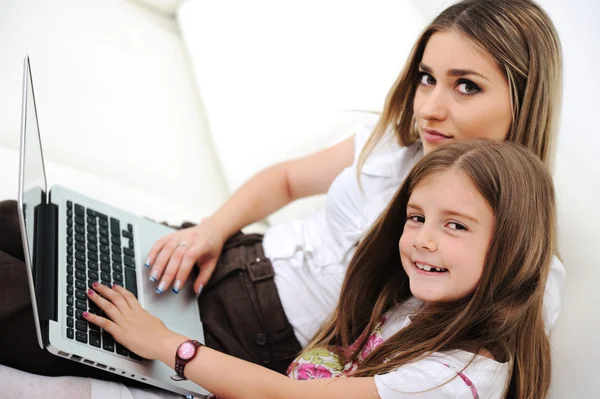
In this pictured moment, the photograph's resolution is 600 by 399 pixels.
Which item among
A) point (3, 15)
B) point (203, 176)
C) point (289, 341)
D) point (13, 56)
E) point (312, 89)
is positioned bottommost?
point (289, 341)

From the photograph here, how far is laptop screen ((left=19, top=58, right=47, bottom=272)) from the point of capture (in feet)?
3.19

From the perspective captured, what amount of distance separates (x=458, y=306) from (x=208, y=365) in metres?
0.37

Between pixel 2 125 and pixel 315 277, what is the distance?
0.78 metres

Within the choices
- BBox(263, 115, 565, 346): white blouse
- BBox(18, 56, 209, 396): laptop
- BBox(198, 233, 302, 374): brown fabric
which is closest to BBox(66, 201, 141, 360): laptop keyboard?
BBox(18, 56, 209, 396): laptop

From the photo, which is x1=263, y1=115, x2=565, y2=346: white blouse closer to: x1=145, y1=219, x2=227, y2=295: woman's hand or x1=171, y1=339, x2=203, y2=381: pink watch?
x1=145, y1=219, x2=227, y2=295: woman's hand

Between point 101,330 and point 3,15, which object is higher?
point 3,15

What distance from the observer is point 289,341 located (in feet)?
3.92

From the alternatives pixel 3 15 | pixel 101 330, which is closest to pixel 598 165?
pixel 101 330

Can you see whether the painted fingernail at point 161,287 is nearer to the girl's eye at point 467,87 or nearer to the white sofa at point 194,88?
the white sofa at point 194,88

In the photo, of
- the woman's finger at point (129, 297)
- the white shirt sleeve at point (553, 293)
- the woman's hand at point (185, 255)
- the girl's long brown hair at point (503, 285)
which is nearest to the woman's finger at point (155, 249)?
the woman's hand at point (185, 255)

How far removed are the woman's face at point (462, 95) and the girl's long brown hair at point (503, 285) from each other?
0.08m

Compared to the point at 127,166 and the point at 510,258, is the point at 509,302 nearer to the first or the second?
the point at 510,258

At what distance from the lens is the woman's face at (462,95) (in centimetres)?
101

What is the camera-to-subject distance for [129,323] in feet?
3.34
